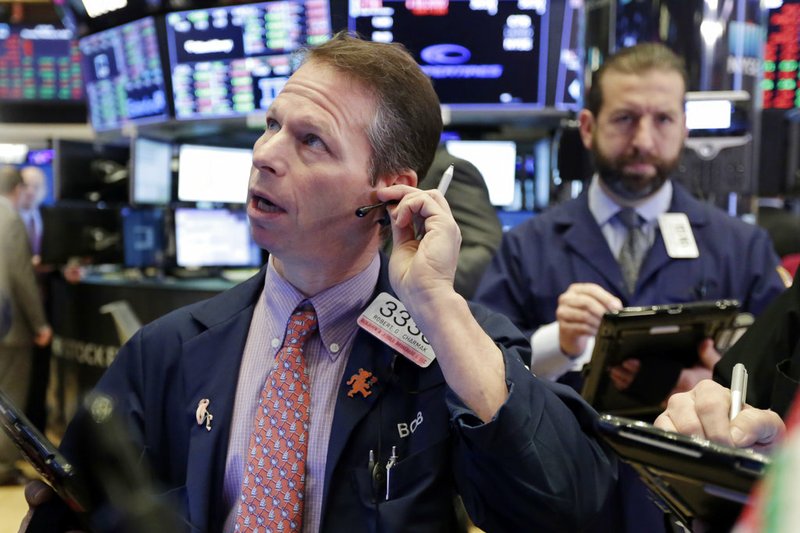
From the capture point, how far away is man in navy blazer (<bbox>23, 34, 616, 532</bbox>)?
1463 mm

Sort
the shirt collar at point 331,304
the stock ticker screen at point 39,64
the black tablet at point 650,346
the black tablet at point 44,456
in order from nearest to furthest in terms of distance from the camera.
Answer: the black tablet at point 44,456, the shirt collar at point 331,304, the black tablet at point 650,346, the stock ticker screen at point 39,64

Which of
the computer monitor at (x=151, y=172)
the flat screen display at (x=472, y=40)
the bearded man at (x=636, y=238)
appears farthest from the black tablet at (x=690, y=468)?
the computer monitor at (x=151, y=172)

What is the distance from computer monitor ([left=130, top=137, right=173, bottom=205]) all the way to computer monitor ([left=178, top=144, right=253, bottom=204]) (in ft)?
0.80

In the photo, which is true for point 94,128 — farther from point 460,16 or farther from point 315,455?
point 315,455

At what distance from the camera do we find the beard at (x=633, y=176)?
112 inches

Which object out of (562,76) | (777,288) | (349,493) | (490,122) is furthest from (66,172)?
(349,493)

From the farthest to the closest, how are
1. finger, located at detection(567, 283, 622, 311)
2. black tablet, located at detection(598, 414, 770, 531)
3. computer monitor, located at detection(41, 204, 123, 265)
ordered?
1. computer monitor, located at detection(41, 204, 123, 265)
2. finger, located at detection(567, 283, 622, 311)
3. black tablet, located at detection(598, 414, 770, 531)

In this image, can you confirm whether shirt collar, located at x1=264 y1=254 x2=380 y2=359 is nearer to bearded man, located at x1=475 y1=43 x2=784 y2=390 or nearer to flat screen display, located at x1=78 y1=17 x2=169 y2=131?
bearded man, located at x1=475 y1=43 x2=784 y2=390

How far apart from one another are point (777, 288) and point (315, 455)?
1840mm

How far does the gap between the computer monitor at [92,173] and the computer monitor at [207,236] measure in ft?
3.60

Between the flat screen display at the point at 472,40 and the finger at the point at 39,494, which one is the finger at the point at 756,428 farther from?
the flat screen display at the point at 472,40

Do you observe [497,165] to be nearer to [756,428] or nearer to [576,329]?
[576,329]

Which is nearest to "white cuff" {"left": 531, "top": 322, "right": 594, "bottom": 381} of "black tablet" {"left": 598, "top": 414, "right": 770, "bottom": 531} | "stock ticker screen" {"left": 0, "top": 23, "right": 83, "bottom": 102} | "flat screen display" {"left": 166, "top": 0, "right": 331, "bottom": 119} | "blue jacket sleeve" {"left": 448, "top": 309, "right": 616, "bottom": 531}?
"blue jacket sleeve" {"left": 448, "top": 309, "right": 616, "bottom": 531}

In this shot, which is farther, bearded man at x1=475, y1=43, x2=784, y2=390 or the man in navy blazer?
bearded man at x1=475, y1=43, x2=784, y2=390
